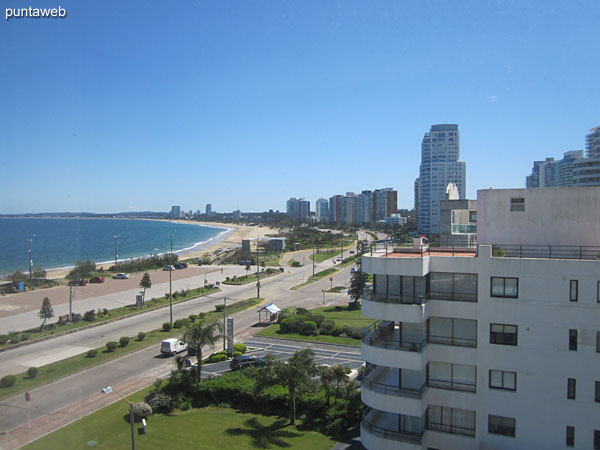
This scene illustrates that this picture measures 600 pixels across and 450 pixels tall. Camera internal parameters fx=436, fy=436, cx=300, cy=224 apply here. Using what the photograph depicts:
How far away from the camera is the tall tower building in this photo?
12975 cm

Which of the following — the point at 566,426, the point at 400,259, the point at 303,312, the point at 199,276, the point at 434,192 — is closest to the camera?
the point at 566,426

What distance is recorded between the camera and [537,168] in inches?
6019

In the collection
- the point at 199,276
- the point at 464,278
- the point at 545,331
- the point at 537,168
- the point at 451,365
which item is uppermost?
the point at 537,168

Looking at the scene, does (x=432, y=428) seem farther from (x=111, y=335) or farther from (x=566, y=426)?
(x=111, y=335)

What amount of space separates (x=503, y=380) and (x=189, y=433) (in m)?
12.1

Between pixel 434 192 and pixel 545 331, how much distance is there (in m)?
121

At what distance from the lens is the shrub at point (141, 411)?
1898 cm

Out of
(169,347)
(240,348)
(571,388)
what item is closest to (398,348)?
(571,388)

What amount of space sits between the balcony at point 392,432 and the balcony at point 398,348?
2173 mm

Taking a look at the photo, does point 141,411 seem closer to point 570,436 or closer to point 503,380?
point 503,380

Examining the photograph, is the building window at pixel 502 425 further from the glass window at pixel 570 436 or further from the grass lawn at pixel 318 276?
the grass lawn at pixel 318 276

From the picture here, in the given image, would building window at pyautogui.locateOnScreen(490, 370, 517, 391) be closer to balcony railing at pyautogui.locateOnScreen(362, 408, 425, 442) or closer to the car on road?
balcony railing at pyautogui.locateOnScreen(362, 408, 425, 442)

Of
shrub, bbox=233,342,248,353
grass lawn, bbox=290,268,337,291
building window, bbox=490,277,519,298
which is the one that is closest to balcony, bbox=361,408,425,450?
building window, bbox=490,277,519,298

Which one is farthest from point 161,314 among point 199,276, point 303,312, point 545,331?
point 545,331
